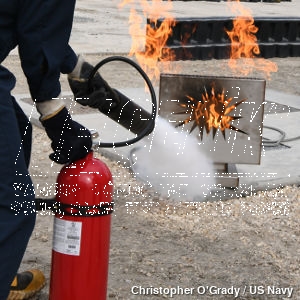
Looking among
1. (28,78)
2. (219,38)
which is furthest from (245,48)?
(28,78)

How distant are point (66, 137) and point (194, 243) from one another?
183 centimetres

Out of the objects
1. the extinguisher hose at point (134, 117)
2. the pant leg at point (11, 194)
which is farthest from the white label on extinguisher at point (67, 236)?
the extinguisher hose at point (134, 117)

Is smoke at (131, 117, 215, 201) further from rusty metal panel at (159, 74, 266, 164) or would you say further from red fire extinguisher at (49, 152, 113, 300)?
red fire extinguisher at (49, 152, 113, 300)

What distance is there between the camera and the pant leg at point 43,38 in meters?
2.80

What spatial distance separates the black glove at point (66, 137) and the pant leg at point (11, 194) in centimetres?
17

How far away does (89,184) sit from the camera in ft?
10.5

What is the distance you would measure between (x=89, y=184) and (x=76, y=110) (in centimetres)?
470

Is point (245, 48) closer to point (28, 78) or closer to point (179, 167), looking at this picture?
point (179, 167)

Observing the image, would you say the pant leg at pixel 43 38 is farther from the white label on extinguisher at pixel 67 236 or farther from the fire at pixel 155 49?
the fire at pixel 155 49

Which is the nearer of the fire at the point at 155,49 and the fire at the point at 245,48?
the fire at the point at 155,49

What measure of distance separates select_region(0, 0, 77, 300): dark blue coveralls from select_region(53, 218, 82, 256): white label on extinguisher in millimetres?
214

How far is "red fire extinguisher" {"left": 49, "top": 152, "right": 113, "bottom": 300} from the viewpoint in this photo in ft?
10.6

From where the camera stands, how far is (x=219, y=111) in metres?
5.43

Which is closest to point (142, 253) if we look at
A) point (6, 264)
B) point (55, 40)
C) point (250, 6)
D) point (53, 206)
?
point (53, 206)
